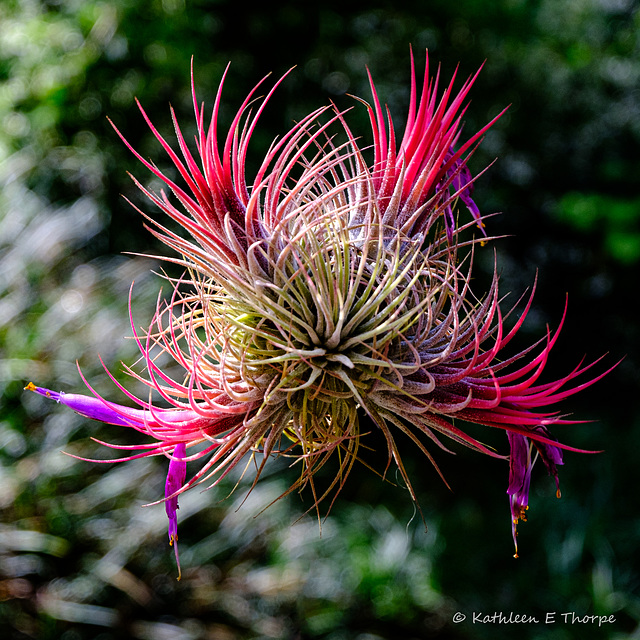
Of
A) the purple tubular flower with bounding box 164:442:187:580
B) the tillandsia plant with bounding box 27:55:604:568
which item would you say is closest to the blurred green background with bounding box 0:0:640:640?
the purple tubular flower with bounding box 164:442:187:580

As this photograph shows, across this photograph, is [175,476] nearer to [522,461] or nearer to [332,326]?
[332,326]

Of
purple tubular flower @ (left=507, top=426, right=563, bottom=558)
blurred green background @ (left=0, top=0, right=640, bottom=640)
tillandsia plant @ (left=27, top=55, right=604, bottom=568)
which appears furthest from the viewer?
blurred green background @ (left=0, top=0, right=640, bottom=640)

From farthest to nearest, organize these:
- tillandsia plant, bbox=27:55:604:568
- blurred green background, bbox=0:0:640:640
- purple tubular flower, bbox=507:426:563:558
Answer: blurred green background, bbox=0:0:640:640 → purple tubular flower, bbox=507:426:563:558 → tillandsia plant, bbox=27:55:604:568

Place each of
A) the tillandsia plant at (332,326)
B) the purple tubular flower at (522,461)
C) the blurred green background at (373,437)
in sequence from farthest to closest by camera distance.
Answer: the blurred green background at (373,437), the purple tubular flower at (522,461), the tillandsia plant at (332,326)

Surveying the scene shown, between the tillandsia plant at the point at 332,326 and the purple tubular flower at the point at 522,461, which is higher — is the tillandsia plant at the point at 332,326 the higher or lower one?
the higher one

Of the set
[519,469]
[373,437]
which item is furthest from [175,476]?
[373,437]

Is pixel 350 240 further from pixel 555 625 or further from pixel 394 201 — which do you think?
pixel 555 625

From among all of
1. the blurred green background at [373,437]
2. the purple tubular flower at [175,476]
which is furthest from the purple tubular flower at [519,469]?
the blurred green background at [373,437]

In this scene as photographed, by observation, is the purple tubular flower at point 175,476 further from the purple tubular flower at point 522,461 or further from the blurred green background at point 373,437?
the blurred green background at point 373,437

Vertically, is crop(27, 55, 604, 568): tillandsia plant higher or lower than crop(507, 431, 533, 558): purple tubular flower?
higher

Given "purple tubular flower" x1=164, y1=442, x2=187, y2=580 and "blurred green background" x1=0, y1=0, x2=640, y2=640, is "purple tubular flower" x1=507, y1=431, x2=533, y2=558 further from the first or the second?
"blurred green background" x1=0, y1=0, x2=640, y2=640
